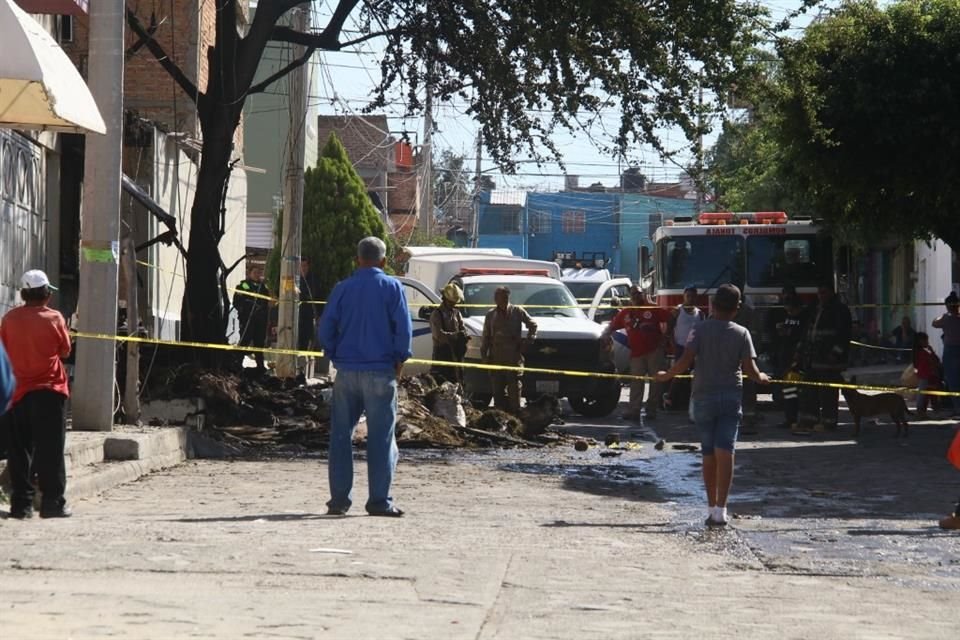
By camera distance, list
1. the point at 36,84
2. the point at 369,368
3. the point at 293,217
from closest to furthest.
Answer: the point at 369,368, the point at 36,84, the point at 293,217

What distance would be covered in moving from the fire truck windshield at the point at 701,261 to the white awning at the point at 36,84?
11839 mm

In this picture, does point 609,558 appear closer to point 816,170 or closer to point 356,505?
point 356,505

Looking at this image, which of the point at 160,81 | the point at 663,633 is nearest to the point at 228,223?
the point at 160,81

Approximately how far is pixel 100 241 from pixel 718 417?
6194mm

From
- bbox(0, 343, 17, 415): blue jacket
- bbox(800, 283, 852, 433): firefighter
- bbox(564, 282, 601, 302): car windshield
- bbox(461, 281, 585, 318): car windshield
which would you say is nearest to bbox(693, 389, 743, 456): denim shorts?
bbox(0, 343, 17, 415): blue jacket

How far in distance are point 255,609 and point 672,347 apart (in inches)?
652

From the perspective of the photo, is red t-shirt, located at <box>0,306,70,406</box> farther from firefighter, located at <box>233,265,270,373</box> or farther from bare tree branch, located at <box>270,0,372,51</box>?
firefighter, located at <box>233,265,270,373</box>

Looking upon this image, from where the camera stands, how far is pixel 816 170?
20875 millimetres

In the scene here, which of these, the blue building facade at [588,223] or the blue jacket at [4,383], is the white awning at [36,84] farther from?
the blue building facade at [588,223]

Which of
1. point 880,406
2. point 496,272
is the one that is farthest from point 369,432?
point 496,272

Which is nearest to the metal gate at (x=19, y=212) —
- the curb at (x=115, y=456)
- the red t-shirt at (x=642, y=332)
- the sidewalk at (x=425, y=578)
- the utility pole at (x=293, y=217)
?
the curb at (x=115, y=456)

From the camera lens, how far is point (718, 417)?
11.1 meters

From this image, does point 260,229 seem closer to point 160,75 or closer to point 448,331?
point 160,75

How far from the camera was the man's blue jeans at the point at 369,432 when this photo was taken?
11.0m
